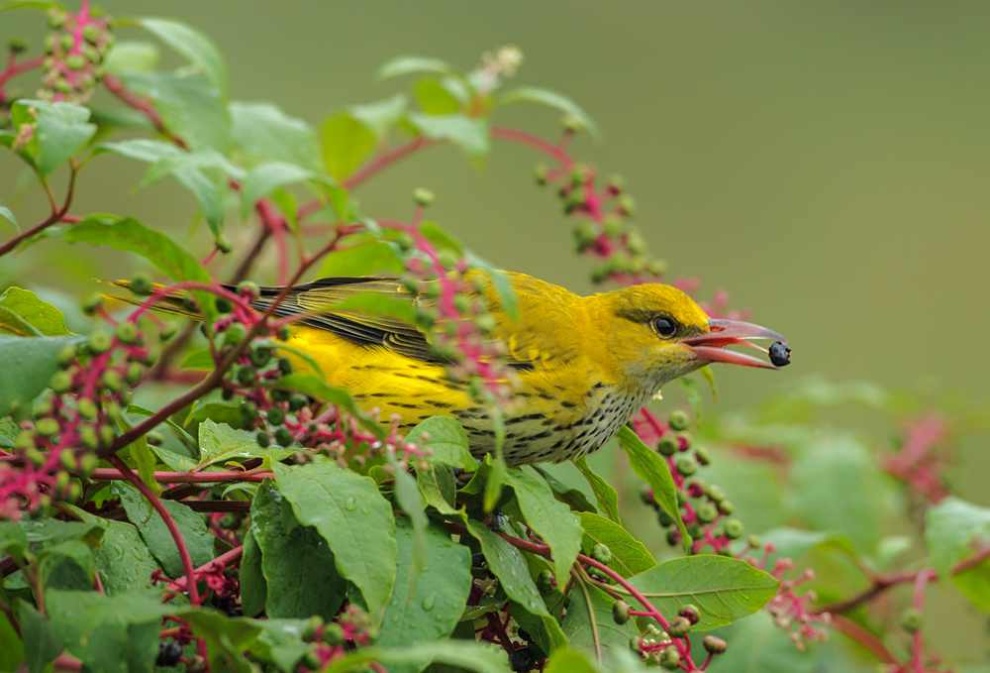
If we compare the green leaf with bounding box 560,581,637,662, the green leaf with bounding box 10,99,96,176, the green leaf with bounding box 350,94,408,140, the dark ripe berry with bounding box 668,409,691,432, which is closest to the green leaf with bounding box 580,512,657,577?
the green leaf with bounding box 560,581,637,662

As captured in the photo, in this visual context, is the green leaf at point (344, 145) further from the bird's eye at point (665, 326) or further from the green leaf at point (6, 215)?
the green leaf at point (6, 215)

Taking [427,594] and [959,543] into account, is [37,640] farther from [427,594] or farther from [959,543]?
[959,543]

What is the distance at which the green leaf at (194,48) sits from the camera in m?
2.78

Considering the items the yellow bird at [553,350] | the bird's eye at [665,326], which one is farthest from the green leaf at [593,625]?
the bird's eye at [665,326]

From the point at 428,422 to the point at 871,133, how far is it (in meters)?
12.0

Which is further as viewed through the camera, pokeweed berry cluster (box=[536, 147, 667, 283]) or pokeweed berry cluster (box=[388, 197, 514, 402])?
pokeweed berry cluster (box=[536, 147, 667, 283])

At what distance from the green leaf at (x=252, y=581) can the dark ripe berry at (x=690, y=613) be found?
69 cm

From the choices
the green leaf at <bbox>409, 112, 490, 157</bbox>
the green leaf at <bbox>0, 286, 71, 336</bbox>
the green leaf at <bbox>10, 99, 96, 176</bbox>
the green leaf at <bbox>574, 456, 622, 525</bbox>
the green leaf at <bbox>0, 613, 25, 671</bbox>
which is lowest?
the green leaf at <bbox>0, 613, 25, 671</bbox>

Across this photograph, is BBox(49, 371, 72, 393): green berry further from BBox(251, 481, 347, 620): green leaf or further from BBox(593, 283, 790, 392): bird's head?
BBox(593, 283, 790, 392): bird's head

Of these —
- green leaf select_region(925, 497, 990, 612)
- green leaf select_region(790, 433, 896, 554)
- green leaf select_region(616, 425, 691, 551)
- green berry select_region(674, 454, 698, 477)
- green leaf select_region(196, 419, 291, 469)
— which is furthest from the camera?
green leaf select_region(790, 433, 896, 554)

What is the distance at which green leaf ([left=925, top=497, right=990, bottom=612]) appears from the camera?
3.10m

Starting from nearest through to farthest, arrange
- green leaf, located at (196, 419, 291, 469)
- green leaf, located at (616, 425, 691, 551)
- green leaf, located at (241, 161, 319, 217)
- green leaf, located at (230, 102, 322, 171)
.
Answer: green leaf, located at (241, 161, 319, 217), green leaf, located at (196, 419, 291, 469), green leaf, located at (616, 425, 691, 551), green leaf, located at (230, 102, 322, 171)

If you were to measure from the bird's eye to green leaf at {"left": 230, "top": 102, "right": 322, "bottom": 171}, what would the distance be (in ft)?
3.21

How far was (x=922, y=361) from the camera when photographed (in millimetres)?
11430
